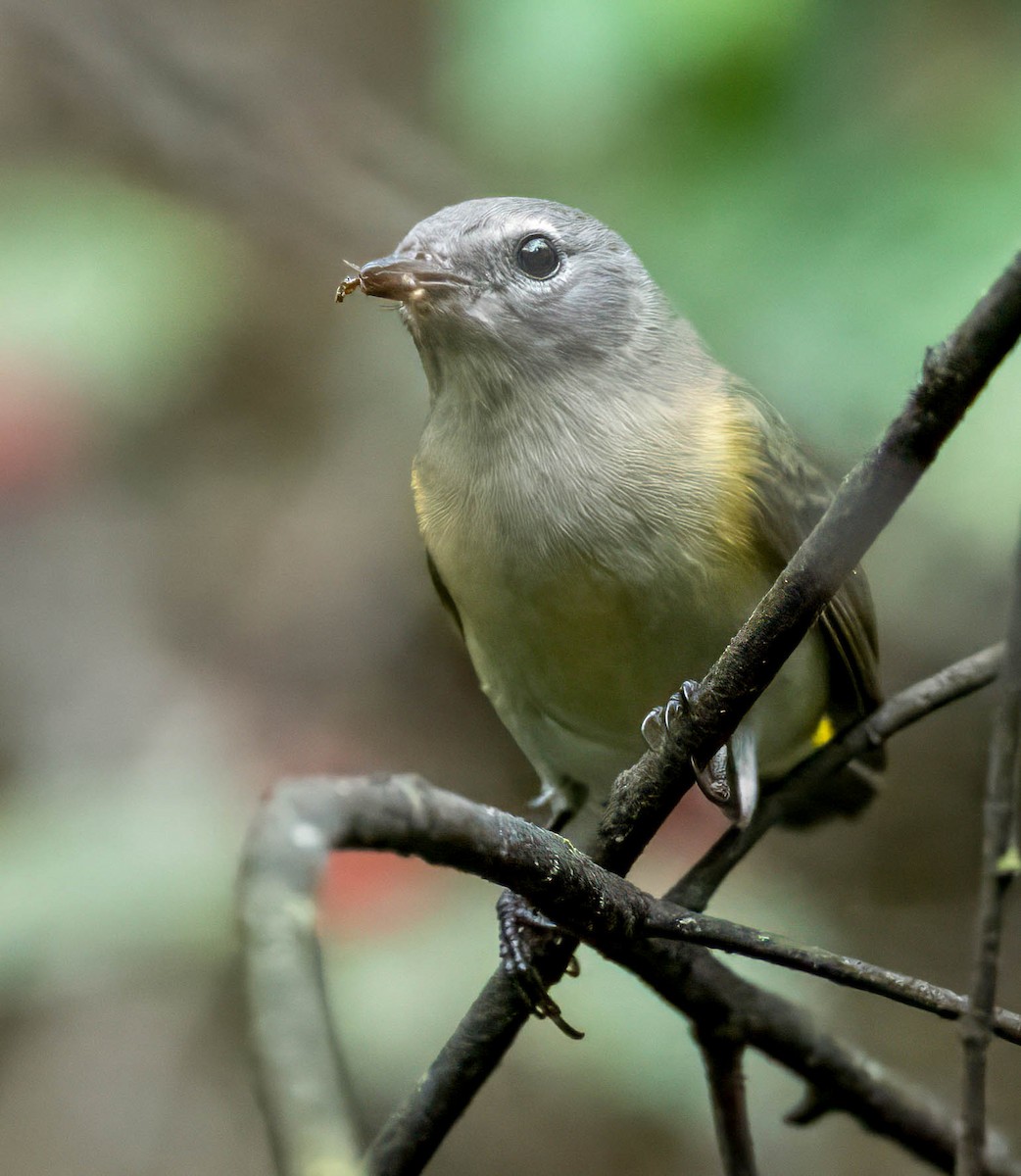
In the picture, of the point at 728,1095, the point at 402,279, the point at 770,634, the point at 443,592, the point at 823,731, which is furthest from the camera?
the point at 823,731

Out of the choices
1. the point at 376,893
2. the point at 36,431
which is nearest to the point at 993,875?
the point at 376,893

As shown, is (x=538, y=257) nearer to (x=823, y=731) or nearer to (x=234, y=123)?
(x=823, y=731)

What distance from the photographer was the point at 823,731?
11.1 ft

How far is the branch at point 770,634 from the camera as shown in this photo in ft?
4.47

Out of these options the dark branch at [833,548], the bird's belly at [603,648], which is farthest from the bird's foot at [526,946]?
the bird's belly at [603,648]

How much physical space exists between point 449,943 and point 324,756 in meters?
1.85

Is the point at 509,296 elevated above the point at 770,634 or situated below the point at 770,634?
above

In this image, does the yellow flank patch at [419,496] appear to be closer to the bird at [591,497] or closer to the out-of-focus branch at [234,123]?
the bird at [591,497]

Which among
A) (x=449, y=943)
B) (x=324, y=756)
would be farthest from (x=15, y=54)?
(x=449, y=943)

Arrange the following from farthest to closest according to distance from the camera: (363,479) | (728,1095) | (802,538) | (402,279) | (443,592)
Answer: (363,479), (443,592), (802,538), (402,279), (728,1095)

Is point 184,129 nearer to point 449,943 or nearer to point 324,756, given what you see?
point 324,756

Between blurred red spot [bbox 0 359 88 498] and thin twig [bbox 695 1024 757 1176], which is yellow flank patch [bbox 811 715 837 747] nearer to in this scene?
thin twig [bbox 695 1024 757 1176]

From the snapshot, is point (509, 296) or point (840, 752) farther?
point (509, 296)

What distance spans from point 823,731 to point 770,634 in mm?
1768
